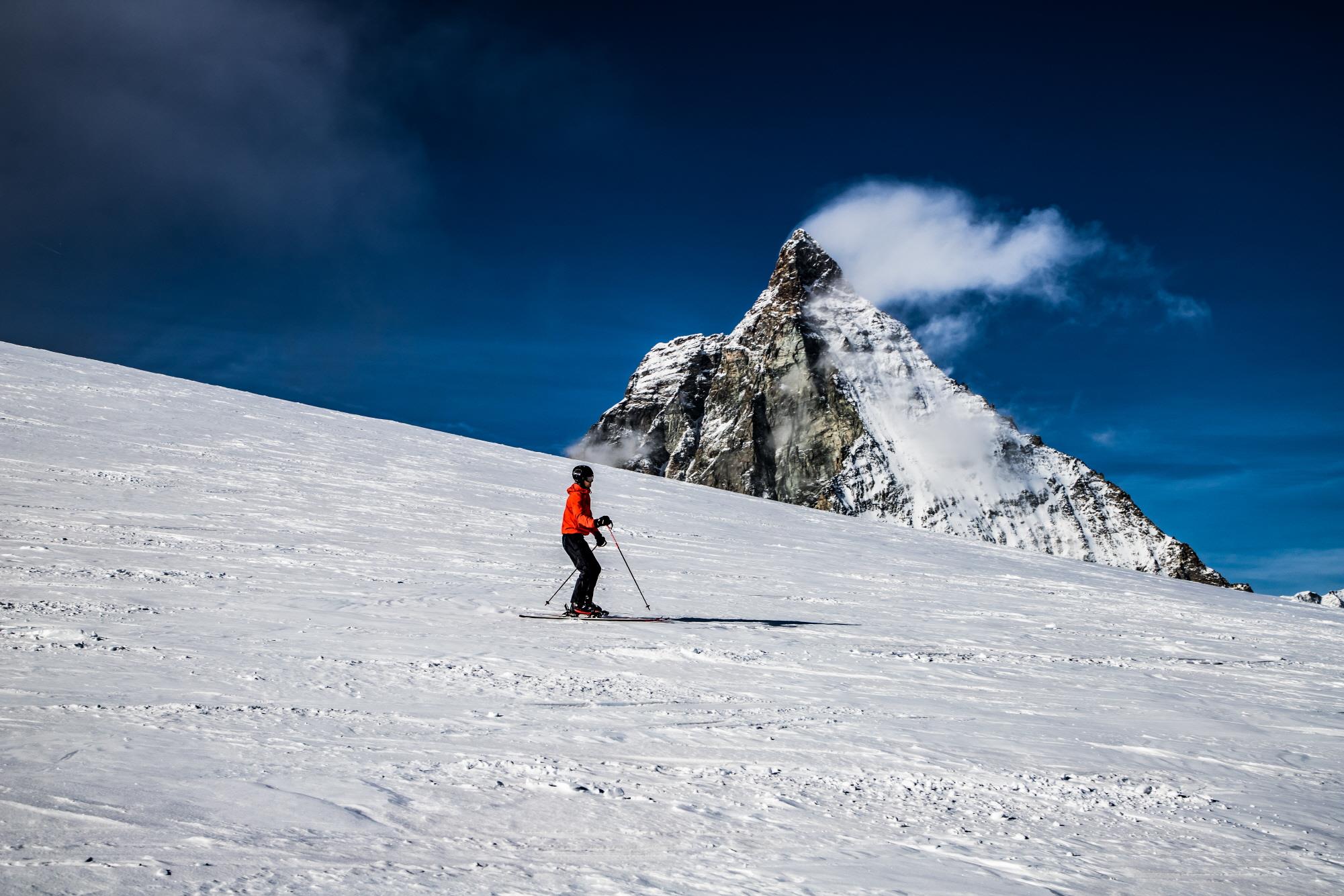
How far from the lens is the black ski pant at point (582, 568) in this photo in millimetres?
9766

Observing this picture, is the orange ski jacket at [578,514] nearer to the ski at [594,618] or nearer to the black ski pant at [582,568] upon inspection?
the black ski pant at [582,568]

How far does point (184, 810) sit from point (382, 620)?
15.1 feet

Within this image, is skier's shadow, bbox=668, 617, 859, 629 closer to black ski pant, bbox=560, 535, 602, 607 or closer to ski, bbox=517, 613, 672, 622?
ski, bbox=517, 613, 672, 622

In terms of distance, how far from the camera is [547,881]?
2939 millimetres

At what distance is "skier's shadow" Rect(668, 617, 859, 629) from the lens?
9.72 metres

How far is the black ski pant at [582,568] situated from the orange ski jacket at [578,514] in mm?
123

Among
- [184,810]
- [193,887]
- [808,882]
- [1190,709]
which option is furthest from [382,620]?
[1190,709]

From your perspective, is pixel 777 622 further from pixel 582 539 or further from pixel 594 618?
pixel 582 539

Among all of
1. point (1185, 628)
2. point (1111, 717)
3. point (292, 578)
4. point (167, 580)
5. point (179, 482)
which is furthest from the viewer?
point (179, 482)

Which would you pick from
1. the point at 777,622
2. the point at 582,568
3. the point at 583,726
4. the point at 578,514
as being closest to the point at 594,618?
the point at 582,568

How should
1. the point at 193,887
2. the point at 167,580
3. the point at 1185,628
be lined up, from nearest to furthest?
the point at 193,887 < the point at 167,580 < the point at 1185,628

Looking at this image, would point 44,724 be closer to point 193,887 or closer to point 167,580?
point 193,887

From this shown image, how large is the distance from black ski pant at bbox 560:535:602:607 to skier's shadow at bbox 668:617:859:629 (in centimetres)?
104

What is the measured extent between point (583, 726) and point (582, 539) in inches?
211
